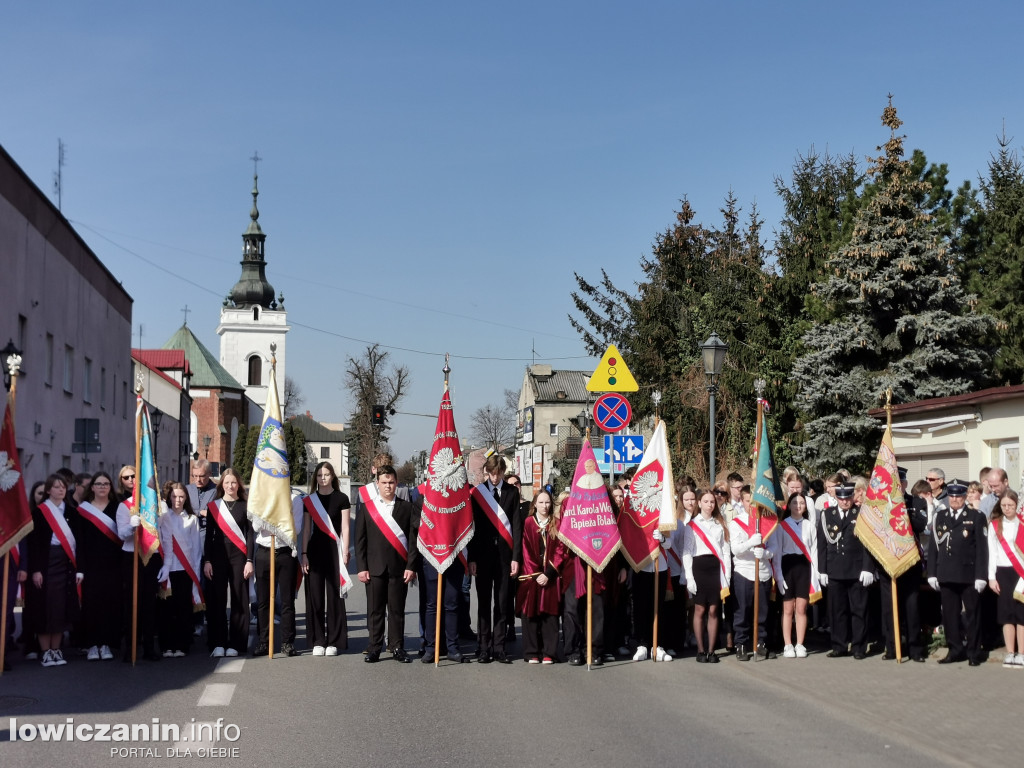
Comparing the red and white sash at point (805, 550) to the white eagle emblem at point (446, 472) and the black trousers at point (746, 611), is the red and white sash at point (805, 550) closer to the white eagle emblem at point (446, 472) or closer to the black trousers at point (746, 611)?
the black trousers at point (746, 611)

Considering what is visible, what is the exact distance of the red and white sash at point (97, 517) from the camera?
496 inches

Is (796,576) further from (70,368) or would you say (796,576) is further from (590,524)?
(70,368)

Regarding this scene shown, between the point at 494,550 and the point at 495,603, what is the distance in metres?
0.55

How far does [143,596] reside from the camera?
12578 mm

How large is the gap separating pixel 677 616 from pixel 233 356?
11075 cm

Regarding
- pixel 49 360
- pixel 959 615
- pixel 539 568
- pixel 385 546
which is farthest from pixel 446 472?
pixel 49 360

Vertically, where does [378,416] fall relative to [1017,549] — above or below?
above

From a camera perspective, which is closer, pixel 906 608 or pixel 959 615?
pixel 959 615

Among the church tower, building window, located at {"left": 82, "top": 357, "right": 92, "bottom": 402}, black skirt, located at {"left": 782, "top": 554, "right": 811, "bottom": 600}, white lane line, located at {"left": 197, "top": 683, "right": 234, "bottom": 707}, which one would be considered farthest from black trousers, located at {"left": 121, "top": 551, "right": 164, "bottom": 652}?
the church tower

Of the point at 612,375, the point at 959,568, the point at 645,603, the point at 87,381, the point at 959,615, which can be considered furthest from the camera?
the point at 87,381

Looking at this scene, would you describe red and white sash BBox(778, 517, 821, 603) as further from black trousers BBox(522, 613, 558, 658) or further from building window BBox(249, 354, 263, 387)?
building window BBox(249, 354, 263, 387)

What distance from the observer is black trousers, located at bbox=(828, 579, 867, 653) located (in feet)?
42.2

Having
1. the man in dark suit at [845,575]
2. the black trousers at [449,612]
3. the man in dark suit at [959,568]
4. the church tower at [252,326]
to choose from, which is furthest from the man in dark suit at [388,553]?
the church tower at [252,326]

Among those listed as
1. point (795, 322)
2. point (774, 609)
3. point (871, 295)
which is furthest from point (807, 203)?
point (774, 609)
